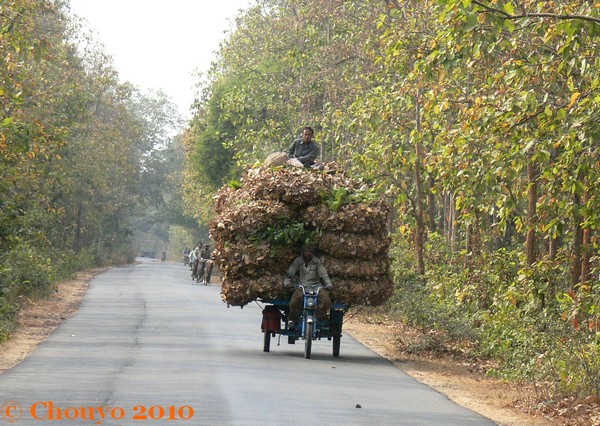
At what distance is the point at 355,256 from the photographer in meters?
16.3

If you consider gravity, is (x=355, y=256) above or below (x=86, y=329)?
above

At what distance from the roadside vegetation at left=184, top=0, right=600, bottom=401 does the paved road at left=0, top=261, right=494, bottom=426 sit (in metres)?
1.90

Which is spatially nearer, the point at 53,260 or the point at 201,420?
the point at 201,420

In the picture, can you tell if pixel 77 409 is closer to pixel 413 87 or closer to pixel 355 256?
pixel 355 256

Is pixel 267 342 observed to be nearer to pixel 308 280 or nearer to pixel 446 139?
pixel 308 280

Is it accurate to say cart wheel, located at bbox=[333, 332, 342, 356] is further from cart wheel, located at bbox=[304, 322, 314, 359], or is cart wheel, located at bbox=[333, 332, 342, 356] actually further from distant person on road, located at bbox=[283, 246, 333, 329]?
cart wheel, located at bbox=[304, 322, 314, 359]

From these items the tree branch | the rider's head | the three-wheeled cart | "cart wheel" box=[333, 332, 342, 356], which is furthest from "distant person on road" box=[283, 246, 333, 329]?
the tree branch

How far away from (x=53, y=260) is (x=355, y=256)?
31273mm

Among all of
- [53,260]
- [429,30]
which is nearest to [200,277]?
[53,260]

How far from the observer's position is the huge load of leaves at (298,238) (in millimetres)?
16078

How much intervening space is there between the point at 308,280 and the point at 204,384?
13.1 ft

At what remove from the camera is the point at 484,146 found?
1770 centimetres

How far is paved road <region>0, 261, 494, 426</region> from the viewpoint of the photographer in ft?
32.7

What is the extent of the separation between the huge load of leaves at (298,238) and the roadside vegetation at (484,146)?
1501 mm
